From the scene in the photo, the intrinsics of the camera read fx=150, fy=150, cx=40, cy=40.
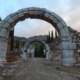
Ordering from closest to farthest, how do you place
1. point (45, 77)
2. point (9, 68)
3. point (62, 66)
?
point (45, 77)
point (9, 68)
point (62, 66)

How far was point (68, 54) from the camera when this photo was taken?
9.03 meters

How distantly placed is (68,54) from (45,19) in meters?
2.73

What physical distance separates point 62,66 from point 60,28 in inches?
91.7

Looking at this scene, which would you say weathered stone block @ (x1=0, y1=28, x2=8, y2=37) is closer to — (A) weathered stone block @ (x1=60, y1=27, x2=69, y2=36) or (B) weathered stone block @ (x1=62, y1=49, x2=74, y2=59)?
(A) weathered stone block @ (x1=60, y1=27, x2=69, y2=36)

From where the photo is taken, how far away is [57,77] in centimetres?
651

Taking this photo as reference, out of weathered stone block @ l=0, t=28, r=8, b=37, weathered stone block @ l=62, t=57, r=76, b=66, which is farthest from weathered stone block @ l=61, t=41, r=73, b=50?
weathered stone block @ l=0, t=28, r=8, b=37

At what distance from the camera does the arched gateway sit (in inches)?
359

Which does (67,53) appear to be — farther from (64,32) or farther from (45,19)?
(45,19)

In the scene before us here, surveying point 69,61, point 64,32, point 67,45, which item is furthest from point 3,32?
point 69,61

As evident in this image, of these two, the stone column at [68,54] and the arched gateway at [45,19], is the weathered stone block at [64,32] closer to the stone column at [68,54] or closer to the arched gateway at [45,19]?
the arched gateway at [45,19]

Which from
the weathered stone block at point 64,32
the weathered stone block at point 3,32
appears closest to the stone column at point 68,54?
the weathered stone block at point 64,32

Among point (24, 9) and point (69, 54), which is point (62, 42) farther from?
point (24, 9)

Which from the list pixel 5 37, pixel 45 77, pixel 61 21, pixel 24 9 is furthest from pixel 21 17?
pixel 45 77

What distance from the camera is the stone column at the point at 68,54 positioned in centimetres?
892
